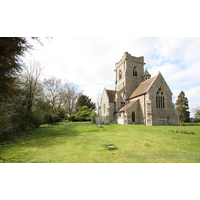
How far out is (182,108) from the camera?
2573 cm

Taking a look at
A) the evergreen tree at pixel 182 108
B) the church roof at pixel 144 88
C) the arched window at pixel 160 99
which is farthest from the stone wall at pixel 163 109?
the evergreen tree at pixel 182 108

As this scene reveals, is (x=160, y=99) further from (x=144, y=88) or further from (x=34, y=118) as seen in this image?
(x=34, y=118)

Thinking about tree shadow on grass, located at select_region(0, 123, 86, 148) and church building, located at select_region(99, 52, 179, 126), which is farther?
church building, located at select_region(99, 52, 179, 126)

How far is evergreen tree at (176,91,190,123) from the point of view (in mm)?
25141

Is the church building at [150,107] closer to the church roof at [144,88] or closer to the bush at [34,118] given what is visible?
the church roof at [144,88]

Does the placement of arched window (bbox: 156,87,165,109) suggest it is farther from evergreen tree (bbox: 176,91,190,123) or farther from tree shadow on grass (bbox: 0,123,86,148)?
tree shadow on grass (bbox: 0,123,86,148)

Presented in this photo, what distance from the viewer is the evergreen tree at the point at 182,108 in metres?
25.1

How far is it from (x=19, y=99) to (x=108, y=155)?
30.3 feet

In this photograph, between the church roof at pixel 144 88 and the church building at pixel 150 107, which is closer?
the church building at pixel 150 107

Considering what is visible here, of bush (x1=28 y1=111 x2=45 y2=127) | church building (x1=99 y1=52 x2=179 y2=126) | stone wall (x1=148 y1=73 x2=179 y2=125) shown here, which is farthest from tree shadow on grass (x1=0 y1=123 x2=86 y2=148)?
stone wall (x1=148 y1=73 x2=179 y2=125)

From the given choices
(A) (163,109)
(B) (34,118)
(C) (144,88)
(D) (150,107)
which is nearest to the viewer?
(B) (34,118)

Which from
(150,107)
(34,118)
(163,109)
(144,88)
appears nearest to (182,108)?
(163,109)

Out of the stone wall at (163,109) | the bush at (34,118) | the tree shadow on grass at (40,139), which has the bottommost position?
the tree shadow on grass at (40,139)

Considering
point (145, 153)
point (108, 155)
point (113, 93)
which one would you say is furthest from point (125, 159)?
point (113, 93)
